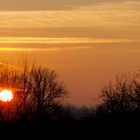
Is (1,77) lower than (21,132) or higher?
higher

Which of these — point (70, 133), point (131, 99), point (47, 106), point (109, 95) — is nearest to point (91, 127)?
point (70, 133)

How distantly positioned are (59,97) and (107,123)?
149 feet

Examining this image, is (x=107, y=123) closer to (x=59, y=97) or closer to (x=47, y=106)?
(x=47, y=106)

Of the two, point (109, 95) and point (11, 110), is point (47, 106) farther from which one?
point (11, 110)

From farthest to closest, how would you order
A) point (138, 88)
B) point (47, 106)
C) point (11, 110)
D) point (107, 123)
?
point (47, 106)
point (138, 88)
point (11, 110)
point (107, 123)

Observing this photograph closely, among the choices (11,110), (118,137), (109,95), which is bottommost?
(118,137)

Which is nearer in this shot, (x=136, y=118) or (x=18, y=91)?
(x=136, y=118)

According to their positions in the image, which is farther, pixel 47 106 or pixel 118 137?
pixel 47 106

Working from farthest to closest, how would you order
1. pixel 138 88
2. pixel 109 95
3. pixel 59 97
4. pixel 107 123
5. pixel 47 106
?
pixel 59 97 < pixel 47 106 < pixel 109 95 < pixel 138 88 < pixel 107 123

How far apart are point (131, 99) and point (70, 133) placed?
2417cm

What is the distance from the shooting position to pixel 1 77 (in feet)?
183

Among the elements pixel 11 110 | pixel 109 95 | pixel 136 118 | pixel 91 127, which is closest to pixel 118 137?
pixel 91 127

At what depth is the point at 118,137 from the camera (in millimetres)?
30547

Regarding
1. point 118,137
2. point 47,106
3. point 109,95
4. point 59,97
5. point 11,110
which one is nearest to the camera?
point 118,137
